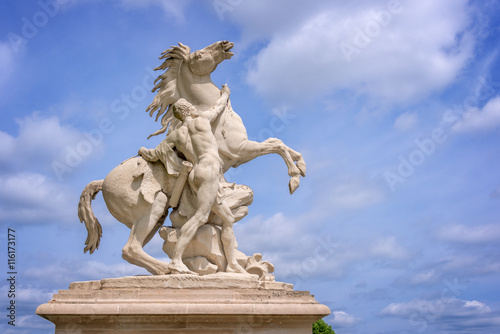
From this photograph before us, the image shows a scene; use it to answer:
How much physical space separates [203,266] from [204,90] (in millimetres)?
3152

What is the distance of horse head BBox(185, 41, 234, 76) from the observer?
9.64m

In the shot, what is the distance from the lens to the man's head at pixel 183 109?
905cm

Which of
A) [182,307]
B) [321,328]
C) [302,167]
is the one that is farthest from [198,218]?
[321,328]

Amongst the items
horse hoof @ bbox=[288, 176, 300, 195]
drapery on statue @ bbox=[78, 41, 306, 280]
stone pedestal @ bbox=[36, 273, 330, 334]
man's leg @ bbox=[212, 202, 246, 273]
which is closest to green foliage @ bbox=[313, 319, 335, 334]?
drapery on statue @ bbox=[78, 41, 306, 280]

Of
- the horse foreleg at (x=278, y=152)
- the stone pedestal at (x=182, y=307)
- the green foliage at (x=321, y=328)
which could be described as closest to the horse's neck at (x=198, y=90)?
the horse foreleg at (x=278, y=152)

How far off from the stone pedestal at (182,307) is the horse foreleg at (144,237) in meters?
0.47

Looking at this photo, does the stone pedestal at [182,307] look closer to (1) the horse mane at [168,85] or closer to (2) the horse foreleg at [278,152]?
(2) the horse foreleg at [278,152]

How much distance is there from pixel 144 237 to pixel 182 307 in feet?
5.28

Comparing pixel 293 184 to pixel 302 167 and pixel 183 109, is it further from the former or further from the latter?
pixel 183 109

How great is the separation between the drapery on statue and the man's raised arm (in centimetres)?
2

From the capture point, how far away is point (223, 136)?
9445mm

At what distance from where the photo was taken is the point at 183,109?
29.7 ft

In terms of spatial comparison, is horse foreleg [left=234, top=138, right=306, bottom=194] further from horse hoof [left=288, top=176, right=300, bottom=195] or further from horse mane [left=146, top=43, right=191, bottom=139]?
horse mane [left=146, top=43, right=191, bottom=139]

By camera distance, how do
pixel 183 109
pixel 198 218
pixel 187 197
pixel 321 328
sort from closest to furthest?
pixel 198 218
pixel 187 197
pixel 183 109
pixel 321 328
